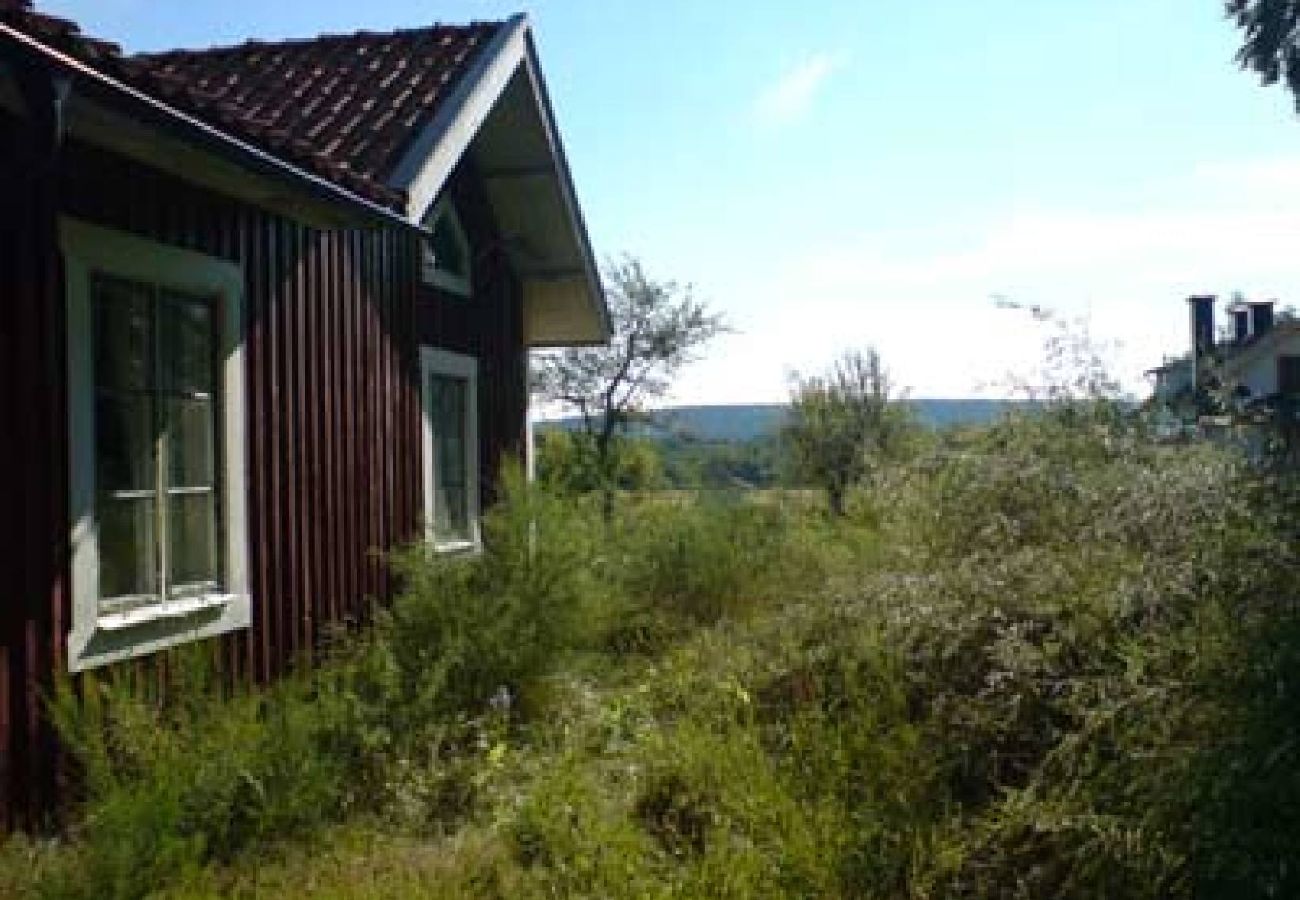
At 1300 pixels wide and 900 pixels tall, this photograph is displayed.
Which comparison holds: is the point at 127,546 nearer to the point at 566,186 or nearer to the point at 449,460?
the point at 449,460

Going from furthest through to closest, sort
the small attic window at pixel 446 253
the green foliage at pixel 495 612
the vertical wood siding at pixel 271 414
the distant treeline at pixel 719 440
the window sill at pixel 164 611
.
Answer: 1. the distant treeline at pixel 719 440
2. the small attic window at pixel 446 253
3. the green foliage at pixel 495 612
4. the window sill at pixel 164 611
5. the vertical wood siding at pixel 271 414

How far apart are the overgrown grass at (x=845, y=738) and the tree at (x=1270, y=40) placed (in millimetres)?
10602

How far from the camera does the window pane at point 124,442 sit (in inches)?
247

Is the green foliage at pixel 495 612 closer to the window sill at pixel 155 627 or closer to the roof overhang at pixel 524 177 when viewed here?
the window sill at pixel 155 627

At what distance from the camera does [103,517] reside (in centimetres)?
625

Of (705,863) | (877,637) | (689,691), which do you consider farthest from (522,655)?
(705,863)

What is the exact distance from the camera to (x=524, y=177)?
12469mm

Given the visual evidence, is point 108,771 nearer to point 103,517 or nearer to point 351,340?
point 103,517

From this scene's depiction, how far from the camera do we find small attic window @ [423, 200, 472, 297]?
11000 millimetres

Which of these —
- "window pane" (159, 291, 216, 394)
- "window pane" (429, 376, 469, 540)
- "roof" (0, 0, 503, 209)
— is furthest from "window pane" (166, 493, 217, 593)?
"window pane" (429, 376, 469, 540)

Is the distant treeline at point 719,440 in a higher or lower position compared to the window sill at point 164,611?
higher

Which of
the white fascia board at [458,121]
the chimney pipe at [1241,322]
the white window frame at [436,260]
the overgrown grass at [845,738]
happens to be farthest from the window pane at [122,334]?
the chimney pipe at [1241,322]

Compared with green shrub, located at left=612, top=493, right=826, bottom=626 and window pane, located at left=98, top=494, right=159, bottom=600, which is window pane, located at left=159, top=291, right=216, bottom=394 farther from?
green shrub, located at left=612, top=493, right=826, bottom=626

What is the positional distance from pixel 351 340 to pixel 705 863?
517 cm
